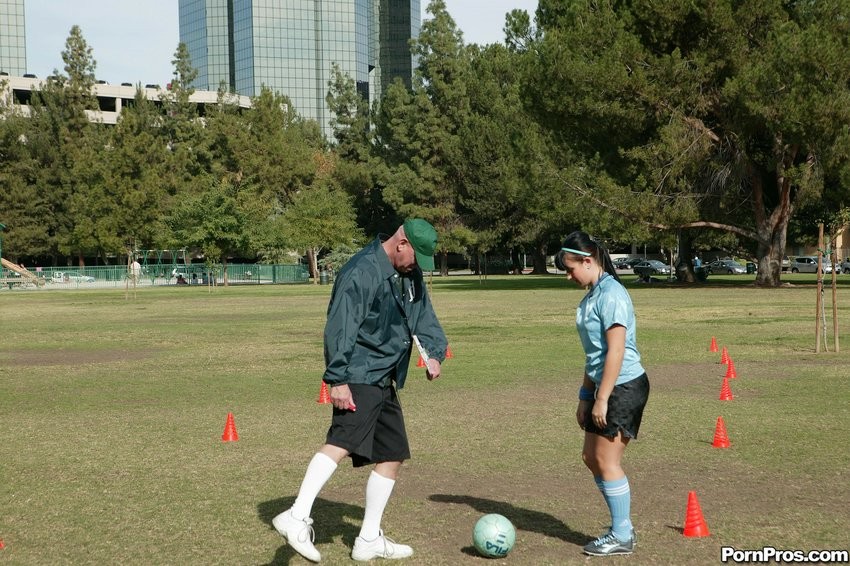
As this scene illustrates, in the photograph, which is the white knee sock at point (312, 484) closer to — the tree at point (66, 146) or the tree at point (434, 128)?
the tree at point (434, 128)

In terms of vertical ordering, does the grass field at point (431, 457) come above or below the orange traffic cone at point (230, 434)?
below

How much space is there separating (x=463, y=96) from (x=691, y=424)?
69.2 m

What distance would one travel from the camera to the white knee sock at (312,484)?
501cm

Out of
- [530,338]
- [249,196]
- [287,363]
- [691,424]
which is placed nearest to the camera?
[691,424]

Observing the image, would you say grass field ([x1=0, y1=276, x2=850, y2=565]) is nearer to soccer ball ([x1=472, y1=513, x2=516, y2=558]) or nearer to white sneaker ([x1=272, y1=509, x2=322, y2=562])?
soccer ball ([x1=472, y1=513, x2=516, y2=558])

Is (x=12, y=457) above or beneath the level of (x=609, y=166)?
beneath

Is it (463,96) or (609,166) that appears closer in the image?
(609,166)

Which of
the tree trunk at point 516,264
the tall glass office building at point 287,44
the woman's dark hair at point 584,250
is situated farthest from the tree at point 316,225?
the tall glass office building at point 287,44

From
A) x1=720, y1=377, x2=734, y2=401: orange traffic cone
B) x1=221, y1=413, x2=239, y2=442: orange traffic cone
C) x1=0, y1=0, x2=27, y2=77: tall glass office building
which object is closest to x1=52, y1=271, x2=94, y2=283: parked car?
x1=221, y1=413, x2=239, y2=442: orange traffic cone

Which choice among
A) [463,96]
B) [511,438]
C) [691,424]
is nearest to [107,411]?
[511,438]

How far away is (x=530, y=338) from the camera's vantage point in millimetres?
19688

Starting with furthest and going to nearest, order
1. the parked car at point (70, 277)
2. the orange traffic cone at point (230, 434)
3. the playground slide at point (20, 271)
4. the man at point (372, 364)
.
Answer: the parked car at point (70, 277) → the playground slide at point (20, 271) → the orange traffic cone at point (230, 434) → the man at point (372, 364)

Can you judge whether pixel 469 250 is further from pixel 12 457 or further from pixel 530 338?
pixel 12 457

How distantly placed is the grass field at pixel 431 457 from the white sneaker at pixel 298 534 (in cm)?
47
